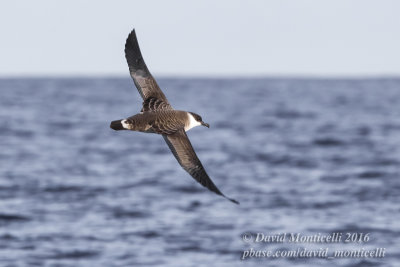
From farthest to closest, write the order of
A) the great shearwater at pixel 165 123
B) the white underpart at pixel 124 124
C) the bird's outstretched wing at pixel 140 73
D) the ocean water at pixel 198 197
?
the ocean water at pixel 198 197 → the bird's outstretched wing at pixel 140 73 → the great shearwater at pixel 165 123 → the white underpart at pixel 124 124

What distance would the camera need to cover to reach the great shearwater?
1230 cm

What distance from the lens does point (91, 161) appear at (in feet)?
159

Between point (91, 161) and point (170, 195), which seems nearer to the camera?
point (170, 195)

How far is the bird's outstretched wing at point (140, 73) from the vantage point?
13438 millimetres

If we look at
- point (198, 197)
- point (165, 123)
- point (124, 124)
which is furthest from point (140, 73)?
point (198, 197)

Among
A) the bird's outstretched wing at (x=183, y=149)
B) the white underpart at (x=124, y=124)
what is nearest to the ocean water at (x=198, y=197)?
the bird's outstretched wing at (x=183, y=149)

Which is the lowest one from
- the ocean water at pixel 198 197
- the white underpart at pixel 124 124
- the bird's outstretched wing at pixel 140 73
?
the ocean water at pixel 198 197

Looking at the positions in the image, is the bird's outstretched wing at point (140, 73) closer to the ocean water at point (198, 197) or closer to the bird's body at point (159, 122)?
the bird's body at point (159, 122)

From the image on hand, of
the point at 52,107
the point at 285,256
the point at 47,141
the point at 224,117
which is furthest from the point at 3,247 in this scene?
the point at 52,107

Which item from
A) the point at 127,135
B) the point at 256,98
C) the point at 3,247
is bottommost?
the point at 3,247

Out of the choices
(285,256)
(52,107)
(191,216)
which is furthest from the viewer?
(52,107)

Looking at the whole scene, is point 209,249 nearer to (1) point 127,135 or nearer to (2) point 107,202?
(2) point 107,202

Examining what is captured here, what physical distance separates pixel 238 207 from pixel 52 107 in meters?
72.8

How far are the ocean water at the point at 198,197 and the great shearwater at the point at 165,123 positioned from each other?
1016 centimetres
